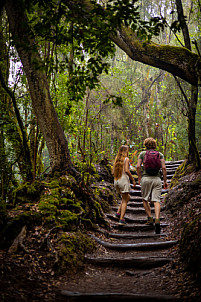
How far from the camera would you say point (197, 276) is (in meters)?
3.14

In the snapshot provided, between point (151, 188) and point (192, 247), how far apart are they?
7.63ft

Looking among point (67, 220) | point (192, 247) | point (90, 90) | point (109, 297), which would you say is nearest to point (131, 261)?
Answer: point (192, 247)

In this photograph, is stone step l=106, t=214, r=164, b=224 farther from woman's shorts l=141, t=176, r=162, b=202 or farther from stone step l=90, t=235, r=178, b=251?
stone step l=90, t=235, r=178, b=251

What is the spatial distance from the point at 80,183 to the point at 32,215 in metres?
1.80

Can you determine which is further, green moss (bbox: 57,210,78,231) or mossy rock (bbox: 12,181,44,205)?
mossy rock (bbox: 12,181,44,205)

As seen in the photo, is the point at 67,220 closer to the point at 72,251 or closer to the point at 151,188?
the point at 72,251

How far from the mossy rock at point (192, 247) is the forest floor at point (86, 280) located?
0.12m

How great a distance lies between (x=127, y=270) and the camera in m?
4.17

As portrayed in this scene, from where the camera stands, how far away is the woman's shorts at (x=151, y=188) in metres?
5.81

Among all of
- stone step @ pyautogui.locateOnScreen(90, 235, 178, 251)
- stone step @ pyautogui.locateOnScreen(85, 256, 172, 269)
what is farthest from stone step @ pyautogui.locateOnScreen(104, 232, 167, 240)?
stone step @ pyautogui.locateOnScreen(85, 256, 172, 269)

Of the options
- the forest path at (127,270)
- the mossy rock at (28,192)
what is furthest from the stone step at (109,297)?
the mossy rock at (28,192)

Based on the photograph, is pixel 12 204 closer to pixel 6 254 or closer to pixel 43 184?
pixel 43 184

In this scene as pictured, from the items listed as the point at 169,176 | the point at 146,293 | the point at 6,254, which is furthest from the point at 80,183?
the point at 169,176

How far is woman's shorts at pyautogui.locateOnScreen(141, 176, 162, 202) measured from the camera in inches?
229
